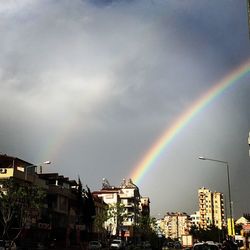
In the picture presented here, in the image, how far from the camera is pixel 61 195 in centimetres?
8431

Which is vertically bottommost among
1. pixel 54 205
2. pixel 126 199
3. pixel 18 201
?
pixel 18 201

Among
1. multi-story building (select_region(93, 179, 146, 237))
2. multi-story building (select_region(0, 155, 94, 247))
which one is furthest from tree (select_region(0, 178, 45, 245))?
multi-story building (select_region(93, 179, 146, 237))

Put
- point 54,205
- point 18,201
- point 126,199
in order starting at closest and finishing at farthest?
1. point 18,201
2. point 54,205
3. point 126,199

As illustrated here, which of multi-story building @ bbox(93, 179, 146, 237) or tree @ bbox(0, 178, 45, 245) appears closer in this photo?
tree @ bbox(0, 178, 45, 245)

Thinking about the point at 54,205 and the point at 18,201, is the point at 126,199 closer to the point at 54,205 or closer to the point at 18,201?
the point at 54,205

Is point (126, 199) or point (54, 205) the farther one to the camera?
point (126, 199)

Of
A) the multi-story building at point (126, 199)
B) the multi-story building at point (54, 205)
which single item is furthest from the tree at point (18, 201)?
the multi-story building at point (126, 199)

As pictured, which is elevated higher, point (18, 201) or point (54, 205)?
point (54, 205)

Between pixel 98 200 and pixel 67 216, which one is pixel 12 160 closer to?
pixel 67 216

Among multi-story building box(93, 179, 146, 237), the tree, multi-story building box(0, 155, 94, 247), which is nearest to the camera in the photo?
the tree

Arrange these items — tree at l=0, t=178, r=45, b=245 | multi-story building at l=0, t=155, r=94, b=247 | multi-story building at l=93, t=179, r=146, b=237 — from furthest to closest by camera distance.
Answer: multi-story building at l=93, t=179, r=146, b=237 < multi-story building at l=0, t=155, r=94, b=247 < tree at l=0, t=178, r=45, b=245

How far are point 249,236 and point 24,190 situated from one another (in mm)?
36389

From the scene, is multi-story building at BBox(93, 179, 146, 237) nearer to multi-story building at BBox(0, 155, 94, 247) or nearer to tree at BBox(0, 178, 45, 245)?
multi-story building at BBox(0, 155, 94, 247)

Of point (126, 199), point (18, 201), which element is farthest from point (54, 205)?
point (126, 199)
